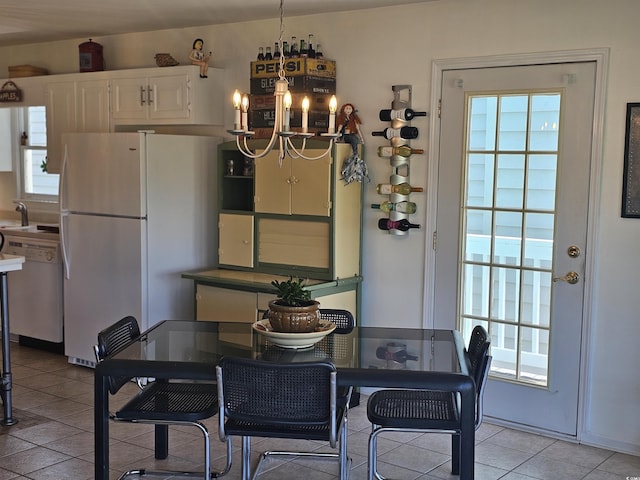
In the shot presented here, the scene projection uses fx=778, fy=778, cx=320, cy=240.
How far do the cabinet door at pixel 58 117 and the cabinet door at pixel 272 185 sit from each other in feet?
6.36

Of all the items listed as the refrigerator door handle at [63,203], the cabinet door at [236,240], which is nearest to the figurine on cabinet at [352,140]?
the cabinet door at [236,240]

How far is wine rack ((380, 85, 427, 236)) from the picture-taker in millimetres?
4711

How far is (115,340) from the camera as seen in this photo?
344 centimetres

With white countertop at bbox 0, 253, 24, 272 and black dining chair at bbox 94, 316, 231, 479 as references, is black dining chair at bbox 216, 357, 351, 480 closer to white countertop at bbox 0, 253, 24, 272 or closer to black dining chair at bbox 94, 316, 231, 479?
black dining chair at bbox 94, 316, 231, 479

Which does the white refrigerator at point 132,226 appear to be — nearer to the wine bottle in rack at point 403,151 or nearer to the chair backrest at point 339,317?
the wine bottle in rack at point 403,151

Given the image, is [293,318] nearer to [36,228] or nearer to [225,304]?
[225,304]

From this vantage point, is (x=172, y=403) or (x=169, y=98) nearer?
(x=172, y=403)

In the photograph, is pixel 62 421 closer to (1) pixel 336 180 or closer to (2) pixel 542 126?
(1) pixel 336 180

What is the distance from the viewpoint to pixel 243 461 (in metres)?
3.41

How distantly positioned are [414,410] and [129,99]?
11.4ft

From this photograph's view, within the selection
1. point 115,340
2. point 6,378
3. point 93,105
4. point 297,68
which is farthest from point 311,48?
point 6,378

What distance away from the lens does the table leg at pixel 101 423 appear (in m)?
3.10

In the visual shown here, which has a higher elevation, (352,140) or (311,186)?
(352,140)

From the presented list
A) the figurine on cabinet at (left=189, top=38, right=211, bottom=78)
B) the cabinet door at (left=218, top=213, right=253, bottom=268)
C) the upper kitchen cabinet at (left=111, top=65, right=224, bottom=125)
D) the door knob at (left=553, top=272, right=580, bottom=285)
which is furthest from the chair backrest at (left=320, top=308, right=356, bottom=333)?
the figurine on cabinet at (left=189, top=38, right=211, bottom=78)
